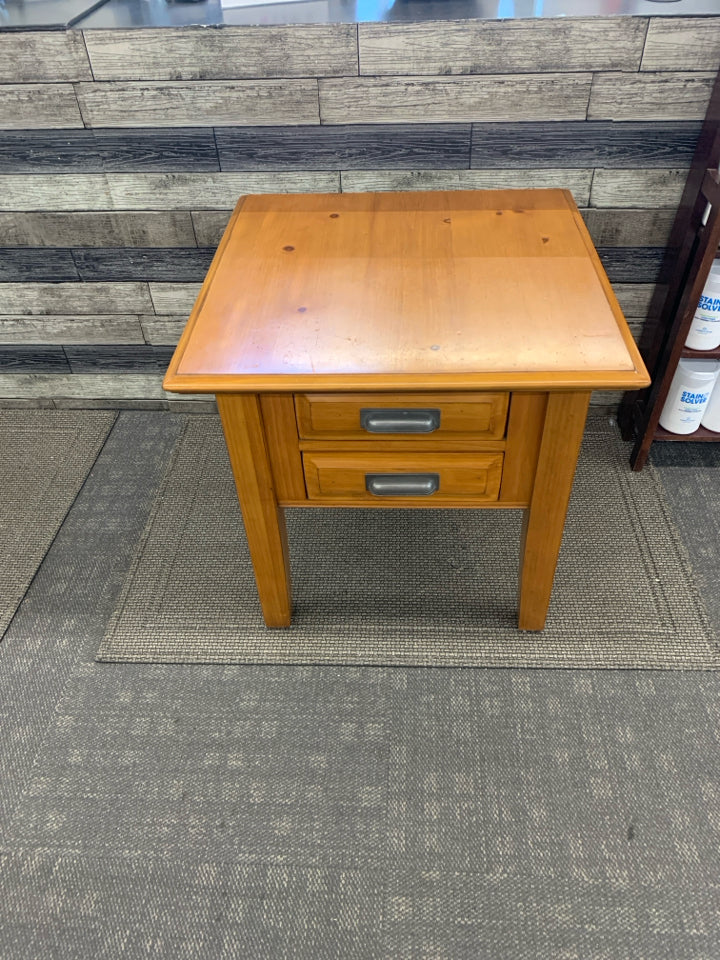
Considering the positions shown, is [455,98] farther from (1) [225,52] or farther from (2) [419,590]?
(2) [419,590]

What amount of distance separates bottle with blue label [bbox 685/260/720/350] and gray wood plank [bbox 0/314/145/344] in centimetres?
135

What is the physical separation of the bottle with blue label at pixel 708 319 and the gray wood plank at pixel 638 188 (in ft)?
0.60

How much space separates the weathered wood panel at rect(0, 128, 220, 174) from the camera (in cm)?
150

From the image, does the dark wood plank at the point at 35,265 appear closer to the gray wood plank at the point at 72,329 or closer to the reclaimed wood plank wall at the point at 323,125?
the reclaimed wood plank wall at the point at 323,125

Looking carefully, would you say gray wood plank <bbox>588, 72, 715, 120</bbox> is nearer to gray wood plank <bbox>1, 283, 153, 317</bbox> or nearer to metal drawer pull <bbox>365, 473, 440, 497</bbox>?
metal drawer pull <bbox>365, 473, 440, 497</bbox>

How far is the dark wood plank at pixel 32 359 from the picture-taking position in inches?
74.5

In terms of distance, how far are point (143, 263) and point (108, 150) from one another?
0.26m

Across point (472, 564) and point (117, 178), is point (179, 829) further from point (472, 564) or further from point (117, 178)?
point (117, 178)

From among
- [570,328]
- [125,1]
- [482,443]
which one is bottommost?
[482,443]

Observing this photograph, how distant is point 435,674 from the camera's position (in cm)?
133

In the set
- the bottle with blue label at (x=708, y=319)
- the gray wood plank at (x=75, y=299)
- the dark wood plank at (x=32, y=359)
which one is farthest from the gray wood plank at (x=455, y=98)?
the dark wood plank at (x=32, y=359)

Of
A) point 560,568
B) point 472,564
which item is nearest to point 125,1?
point 472,564

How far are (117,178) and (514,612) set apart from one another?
1304 millimetres

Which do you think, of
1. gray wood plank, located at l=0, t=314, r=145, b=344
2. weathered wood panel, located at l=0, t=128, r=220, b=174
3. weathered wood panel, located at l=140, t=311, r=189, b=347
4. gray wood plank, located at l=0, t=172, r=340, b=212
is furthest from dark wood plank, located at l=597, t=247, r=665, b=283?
gray wood plank, located at l=0, t=314, r=145, b=344
